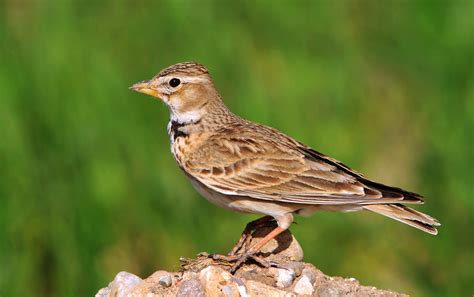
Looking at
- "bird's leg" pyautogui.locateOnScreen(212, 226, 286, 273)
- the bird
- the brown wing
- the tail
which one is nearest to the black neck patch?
the bird

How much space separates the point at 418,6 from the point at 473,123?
1.77m

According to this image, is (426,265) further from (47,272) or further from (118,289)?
(118,289)

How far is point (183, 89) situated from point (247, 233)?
3.91 feet

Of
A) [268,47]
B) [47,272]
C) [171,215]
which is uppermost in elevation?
[268,47]

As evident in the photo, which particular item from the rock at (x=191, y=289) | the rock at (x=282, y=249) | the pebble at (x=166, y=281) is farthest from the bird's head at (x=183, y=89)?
the rock at (x=191, y=289)

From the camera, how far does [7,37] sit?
10.7m

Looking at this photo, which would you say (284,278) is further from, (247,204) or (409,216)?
(247,204)

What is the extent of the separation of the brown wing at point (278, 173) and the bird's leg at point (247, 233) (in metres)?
0.17

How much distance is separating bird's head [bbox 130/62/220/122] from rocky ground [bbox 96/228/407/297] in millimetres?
1510

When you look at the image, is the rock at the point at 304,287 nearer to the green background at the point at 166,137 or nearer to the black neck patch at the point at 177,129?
the black neck patch at the point at 177,129

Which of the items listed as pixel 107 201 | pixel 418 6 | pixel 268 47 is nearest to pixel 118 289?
pixel 107 201

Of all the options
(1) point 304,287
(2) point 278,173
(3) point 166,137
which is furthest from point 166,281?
(3) point 166,137

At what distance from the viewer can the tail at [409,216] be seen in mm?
6742

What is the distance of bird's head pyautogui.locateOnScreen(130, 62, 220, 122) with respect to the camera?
7625 millimetres
